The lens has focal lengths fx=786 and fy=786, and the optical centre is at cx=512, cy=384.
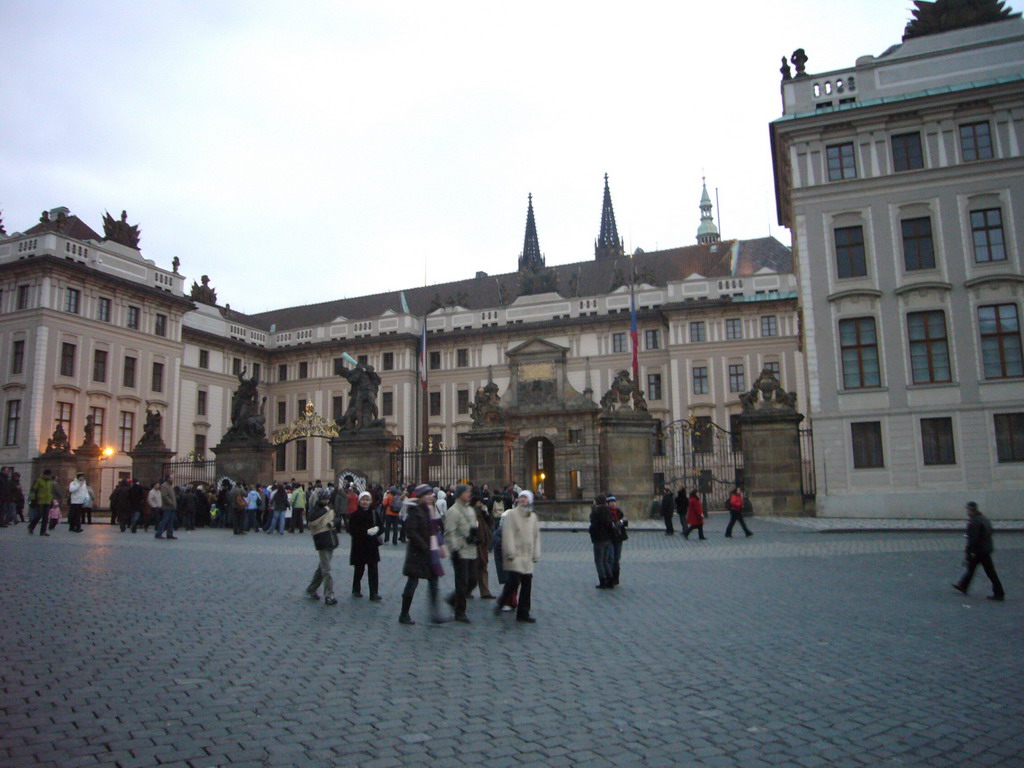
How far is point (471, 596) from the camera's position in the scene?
1109 cm

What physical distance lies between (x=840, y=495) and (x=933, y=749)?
23618 millimetres

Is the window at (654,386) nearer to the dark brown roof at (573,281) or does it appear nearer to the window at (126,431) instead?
A: the dark brown roof at (573,281)

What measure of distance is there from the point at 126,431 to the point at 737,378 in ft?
126

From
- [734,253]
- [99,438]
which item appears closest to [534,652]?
[99,438]

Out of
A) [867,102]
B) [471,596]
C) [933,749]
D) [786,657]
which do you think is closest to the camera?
[933,749]

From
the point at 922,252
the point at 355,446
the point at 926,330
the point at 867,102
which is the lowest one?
Result: the point at 355,446

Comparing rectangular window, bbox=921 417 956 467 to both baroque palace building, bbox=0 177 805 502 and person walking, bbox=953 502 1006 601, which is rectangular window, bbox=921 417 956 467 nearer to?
baroque palace building, bbox=0 177 805 502

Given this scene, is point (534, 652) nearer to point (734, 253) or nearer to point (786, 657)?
point (786, 657)

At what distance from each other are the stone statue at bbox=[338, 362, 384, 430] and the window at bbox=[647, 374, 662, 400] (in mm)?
28298

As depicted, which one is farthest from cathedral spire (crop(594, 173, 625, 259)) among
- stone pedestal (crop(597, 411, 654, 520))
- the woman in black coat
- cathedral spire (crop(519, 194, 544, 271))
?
the woman in black coat

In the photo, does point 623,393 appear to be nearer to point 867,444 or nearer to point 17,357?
point 867,444

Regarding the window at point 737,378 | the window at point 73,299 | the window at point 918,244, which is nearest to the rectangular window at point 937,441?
the window at point 918,244

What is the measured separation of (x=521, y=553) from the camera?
30.4 ft

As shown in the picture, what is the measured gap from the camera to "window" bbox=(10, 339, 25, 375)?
143 feet
